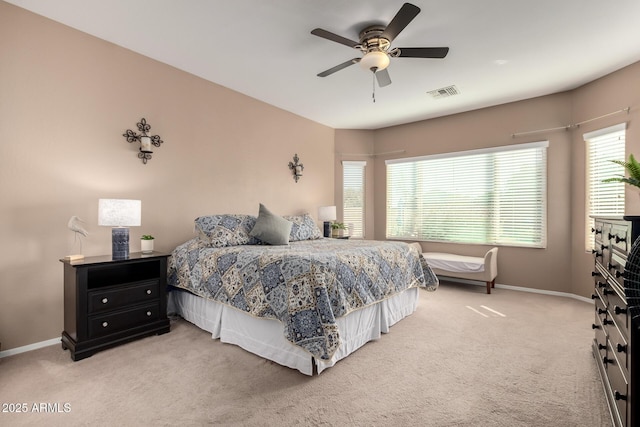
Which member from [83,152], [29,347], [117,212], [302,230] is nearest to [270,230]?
[302,230]

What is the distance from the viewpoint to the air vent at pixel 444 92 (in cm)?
407

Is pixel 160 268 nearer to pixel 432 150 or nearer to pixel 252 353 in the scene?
pixel 252 353

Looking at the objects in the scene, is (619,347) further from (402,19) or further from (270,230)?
(270,230)

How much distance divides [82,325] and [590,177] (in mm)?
5864

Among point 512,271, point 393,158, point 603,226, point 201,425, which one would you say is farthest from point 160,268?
point 512,271

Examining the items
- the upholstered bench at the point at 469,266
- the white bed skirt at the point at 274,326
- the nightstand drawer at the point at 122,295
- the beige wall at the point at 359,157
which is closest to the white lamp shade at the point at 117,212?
the nightstand drawer at the point at 122,295

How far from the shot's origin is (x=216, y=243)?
10.5 ft

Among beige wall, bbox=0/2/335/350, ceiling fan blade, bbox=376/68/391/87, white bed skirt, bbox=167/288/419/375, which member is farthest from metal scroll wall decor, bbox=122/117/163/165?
ceiling fan blade, bbox=376/68/391/87

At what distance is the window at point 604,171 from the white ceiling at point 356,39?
760 millimetres

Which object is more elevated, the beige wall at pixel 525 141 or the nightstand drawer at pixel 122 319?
the beige wall at pixel 525 141

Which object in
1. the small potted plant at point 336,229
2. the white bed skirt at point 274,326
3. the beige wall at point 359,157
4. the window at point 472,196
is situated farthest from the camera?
the beige wall at point 359,157

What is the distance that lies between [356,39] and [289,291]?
247 centimetres

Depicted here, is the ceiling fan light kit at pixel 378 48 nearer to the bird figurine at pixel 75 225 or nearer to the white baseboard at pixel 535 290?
the bird figurine at pixel 75 225

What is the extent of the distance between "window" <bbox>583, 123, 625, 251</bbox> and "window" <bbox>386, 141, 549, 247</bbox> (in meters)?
0.51
